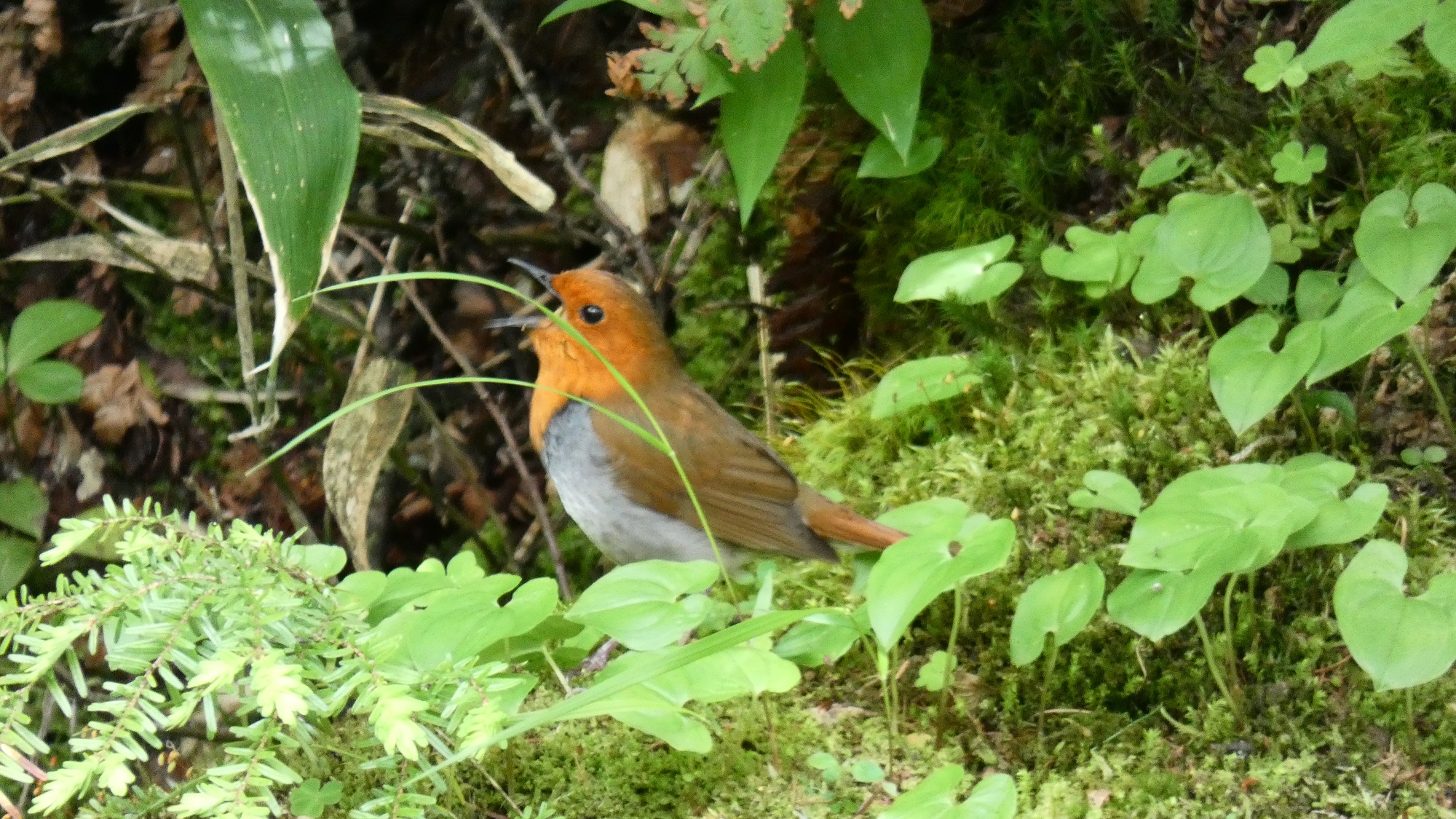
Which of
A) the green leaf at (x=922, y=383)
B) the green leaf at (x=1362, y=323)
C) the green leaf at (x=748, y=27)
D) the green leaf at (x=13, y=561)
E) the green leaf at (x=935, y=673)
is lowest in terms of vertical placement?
the green leaf at (x=13, y=561)

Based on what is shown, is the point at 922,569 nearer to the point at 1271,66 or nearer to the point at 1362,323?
the point at 1362,323

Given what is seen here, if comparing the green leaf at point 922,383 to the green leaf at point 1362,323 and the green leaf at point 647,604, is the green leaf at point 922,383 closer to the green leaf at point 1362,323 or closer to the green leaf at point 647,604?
the green leaf at point 1362,323

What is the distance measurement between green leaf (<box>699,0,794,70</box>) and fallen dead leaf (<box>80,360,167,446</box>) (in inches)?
108

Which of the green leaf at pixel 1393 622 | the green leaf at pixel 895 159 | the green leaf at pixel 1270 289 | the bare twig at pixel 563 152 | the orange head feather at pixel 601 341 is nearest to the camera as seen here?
the green leaf at pixel 1393 622

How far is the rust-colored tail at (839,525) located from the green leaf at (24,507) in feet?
8.28

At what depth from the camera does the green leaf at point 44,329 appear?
3.88m

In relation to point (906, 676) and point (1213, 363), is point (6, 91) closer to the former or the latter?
point (906, 676)

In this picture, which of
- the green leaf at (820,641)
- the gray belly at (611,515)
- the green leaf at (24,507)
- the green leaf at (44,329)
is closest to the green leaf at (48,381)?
the green leaf at (44,329)

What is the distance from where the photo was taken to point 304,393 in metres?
4.55

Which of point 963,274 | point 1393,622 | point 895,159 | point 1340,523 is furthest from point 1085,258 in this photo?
point 1393,622

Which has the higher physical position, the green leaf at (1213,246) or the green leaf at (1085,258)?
the green leaf at (1213,246)

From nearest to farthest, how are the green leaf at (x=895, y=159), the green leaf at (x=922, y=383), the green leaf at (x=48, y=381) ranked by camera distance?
the green leaf at (x=922, y=383)
the green leaf at (x=895, y=159)
the green leaf at (x=48, y=381)

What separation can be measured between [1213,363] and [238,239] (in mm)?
2333

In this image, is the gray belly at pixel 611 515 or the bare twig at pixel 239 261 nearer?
the bare twig at pixel 239 261
